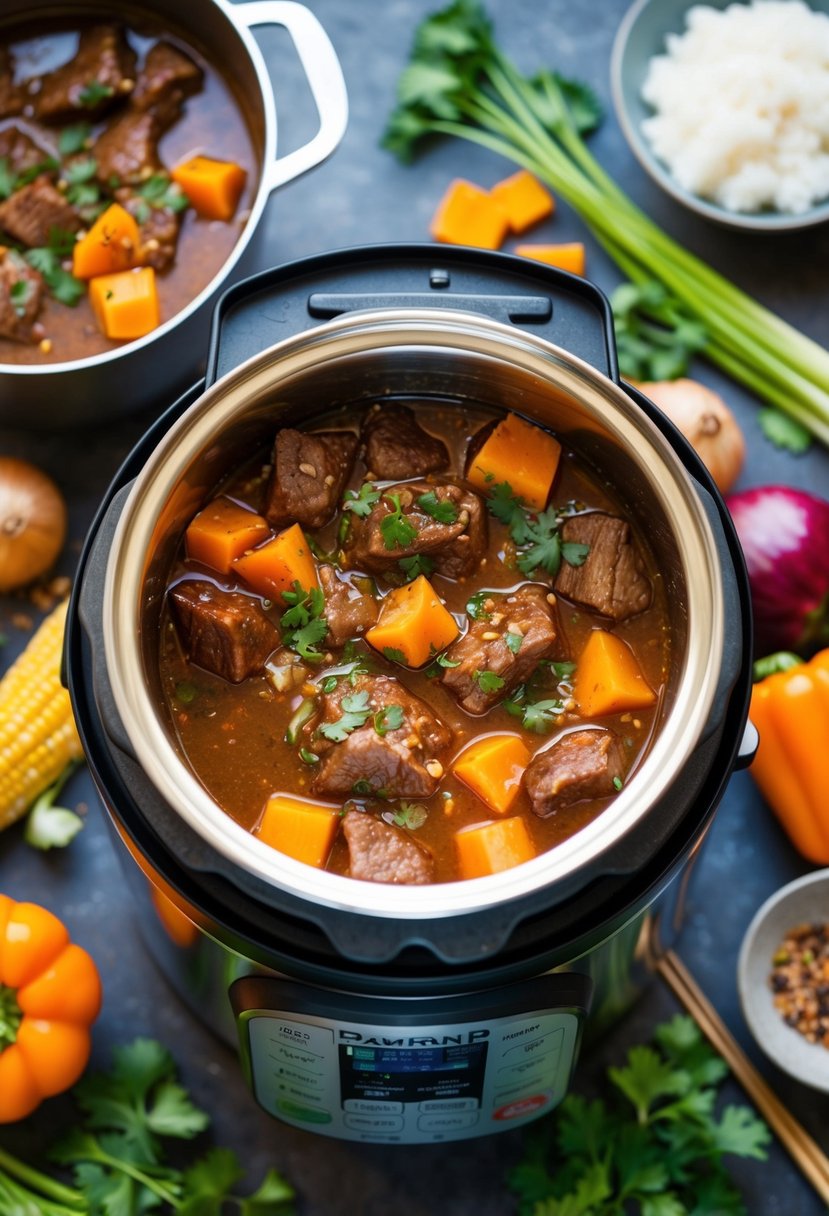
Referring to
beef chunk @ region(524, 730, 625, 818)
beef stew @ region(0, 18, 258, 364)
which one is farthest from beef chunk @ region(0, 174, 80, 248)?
beef chunk @ region(524, 730, 625, 818)

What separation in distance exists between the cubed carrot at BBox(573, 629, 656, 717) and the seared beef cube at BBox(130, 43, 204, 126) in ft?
6.42

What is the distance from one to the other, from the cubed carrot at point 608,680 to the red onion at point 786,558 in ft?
2.74

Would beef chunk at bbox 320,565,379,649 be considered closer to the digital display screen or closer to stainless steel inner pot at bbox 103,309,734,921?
stainless steel inner pot at bbox 103,309,734,921

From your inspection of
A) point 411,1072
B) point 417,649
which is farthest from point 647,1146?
Answer: point 417,649

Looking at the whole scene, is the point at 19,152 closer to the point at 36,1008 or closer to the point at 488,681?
the point at 488,681

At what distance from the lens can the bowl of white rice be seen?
3658 millimetres

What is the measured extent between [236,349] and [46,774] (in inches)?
52.1

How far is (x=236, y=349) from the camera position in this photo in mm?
2680

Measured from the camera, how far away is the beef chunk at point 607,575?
2.82 m

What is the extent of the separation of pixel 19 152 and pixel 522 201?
Answer: 1.41 m

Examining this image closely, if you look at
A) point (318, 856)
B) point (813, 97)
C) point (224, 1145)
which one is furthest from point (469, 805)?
point (813, 97)

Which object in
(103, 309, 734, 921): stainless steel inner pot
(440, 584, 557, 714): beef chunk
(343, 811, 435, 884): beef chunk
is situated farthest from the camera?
(440, 584, 557, 714): beef chunk

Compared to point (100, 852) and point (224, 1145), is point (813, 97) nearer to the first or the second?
point (100, 852)

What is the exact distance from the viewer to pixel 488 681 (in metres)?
2.73
